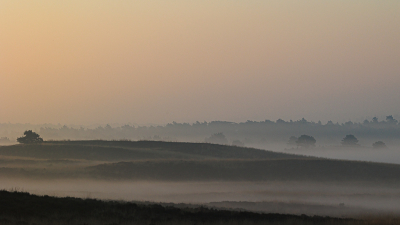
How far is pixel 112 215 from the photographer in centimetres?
2141

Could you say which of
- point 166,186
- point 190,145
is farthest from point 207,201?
point 190,145

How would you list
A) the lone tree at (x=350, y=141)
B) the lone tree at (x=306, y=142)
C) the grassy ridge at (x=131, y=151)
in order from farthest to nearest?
the lone tree at (x=350, y=141) → the lone tree at (x=306, y=142) → the grassy ridge at (x=131, y=151)

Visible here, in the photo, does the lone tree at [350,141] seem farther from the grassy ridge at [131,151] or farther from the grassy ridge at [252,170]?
the grassy ridge at [252,170]

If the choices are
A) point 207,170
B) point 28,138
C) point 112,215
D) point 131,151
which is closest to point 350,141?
point 131,151

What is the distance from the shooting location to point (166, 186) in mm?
40531

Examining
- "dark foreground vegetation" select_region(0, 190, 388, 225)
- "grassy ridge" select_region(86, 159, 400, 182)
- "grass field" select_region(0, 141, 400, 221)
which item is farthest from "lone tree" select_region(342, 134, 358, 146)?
"dark foreground vegetation" select_region(0, 190, 388, 225)

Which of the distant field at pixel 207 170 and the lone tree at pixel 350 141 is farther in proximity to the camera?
the lone tree at pixel 350 141

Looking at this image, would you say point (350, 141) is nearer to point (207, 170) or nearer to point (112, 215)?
point (207, 170)

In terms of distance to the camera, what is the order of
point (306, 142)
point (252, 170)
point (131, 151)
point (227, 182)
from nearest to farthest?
point (227, 182)
point (252, 170)
point (131, 151)
point (306, 142)

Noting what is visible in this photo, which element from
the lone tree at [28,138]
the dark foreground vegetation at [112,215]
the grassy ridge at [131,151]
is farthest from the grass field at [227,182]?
the lone tree at [28,138]

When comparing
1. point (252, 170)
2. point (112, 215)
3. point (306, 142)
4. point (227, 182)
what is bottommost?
point (112, 215)

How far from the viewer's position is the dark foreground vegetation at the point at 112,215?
19.9 m

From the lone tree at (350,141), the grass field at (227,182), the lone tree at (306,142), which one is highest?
the lone tree at (350,141)

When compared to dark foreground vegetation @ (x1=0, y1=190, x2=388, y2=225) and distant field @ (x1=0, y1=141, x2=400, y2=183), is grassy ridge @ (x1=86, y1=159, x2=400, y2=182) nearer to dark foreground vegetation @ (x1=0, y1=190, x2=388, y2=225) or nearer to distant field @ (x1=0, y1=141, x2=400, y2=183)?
distant field @ (x1=0, y1=141, x2=400, y2=183)
